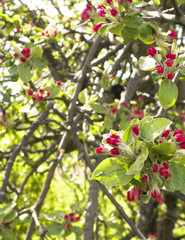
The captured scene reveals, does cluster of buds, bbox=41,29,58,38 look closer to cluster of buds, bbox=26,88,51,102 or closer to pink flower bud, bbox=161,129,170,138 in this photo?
cluster of buds, bbox=26,88,51,102

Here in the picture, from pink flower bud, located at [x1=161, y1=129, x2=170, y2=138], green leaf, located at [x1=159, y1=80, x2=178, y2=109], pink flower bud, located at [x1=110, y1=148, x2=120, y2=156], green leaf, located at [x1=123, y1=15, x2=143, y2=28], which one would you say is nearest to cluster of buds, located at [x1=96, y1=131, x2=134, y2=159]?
pink flower bud, located at [x1=110, y1=148, x2=120, y2=156]

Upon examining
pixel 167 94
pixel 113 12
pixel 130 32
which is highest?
pixel 113 12

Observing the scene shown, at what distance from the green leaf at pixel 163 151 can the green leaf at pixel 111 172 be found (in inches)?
4.0

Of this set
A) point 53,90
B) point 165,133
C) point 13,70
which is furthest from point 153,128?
point 13,70

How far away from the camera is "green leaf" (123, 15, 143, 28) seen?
4.53 ft

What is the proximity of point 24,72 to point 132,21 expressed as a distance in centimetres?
79

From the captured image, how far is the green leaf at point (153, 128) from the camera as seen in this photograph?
1.12m

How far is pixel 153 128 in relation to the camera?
1146 mm

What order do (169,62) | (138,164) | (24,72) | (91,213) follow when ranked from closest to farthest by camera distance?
1. (138,164)
2. (169,62)
3. (24,72)
4. (91,213)

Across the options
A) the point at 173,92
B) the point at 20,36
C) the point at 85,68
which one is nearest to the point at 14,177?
the point at 20,36

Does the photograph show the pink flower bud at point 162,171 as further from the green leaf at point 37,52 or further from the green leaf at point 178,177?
the green leaf at point 37,52

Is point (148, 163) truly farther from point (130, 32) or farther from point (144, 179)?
point (130, 32)

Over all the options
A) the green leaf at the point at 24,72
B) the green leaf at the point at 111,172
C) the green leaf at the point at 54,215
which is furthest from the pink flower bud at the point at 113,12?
the green leaf at the point at 54,215

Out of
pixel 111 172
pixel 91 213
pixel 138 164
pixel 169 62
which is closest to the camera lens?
pixel 138 164
